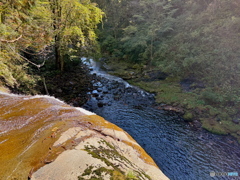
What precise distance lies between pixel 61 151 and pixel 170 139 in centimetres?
493

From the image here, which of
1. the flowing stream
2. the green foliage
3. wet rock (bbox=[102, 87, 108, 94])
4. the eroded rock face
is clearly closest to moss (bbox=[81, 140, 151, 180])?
the eroded rock face

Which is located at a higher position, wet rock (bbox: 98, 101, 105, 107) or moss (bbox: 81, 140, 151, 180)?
moss (bbox: 81, 140, 151, 180)

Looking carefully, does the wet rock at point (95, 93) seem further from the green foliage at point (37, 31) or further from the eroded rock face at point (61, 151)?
the eroded rock face at point (61, 151)

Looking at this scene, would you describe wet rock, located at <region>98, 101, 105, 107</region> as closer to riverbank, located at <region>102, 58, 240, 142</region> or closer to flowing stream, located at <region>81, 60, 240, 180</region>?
flowing stream, located at <region>81, 60, 240, 180</region>

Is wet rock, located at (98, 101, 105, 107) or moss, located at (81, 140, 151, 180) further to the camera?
wet rock, located at (98, 101, 105, 107)

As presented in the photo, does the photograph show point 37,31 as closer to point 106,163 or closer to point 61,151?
point 61,151

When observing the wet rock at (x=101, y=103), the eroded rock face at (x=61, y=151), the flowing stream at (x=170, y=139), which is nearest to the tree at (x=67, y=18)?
the flowing stream at (x=170, y=139)

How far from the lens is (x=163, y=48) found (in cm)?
1480

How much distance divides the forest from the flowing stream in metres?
0.90

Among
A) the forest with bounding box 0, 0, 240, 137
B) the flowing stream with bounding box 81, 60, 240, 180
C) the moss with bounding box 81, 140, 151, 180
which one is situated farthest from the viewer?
the forest with bounding box 0, 0, 240, 137

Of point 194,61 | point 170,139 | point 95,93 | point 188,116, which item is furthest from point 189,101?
point 95,93

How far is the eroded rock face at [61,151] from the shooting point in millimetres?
1904

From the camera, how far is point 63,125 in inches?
120

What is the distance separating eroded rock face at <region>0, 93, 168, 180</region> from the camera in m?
1.90
